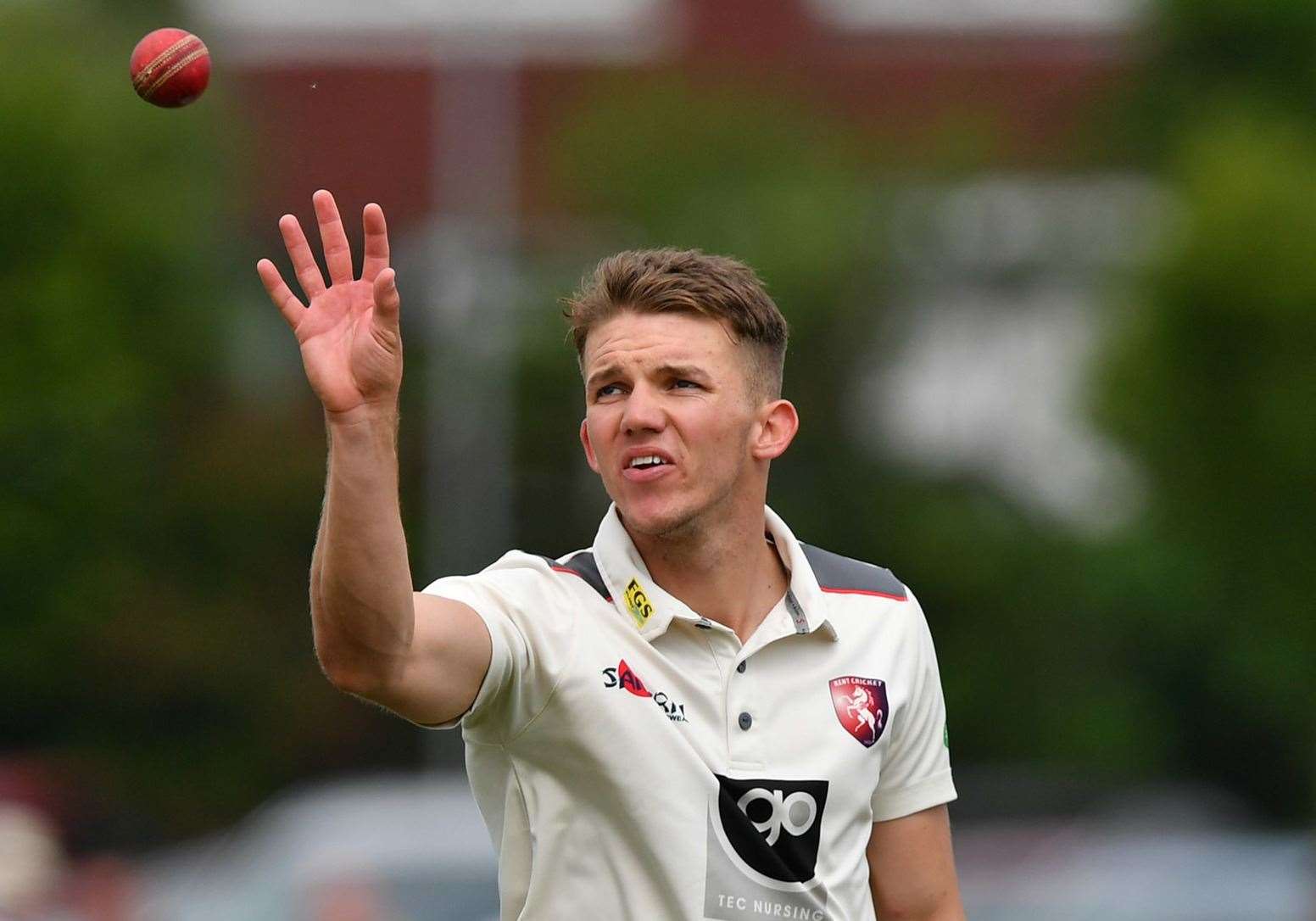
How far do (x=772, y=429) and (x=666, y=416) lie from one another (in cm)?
39

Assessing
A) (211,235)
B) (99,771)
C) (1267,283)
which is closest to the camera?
(1267,283)

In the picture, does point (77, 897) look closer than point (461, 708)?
No

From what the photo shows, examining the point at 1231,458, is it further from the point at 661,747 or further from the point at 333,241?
the point at 333,241

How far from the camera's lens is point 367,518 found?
4.25m

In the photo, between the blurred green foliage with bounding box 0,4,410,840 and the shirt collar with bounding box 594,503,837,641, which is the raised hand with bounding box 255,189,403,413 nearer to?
the shirt collar with bounding box 594,503,837,641

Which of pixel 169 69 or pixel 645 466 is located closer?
pixel 645 466

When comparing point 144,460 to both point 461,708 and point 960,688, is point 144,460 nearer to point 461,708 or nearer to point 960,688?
point 960,688

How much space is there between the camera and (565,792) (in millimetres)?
4719

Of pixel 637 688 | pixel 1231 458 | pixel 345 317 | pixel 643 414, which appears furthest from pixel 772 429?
pixel 1231 458

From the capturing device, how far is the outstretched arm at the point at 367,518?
4238mm

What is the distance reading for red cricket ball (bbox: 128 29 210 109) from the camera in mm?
5496

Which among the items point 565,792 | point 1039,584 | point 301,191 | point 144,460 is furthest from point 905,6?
point 565,792

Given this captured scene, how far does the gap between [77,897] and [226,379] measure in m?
16.4

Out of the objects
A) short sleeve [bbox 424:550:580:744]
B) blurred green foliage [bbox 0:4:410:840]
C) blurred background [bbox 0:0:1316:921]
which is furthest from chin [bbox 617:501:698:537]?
blurred green foliage [bbox 0:4:410:840]
